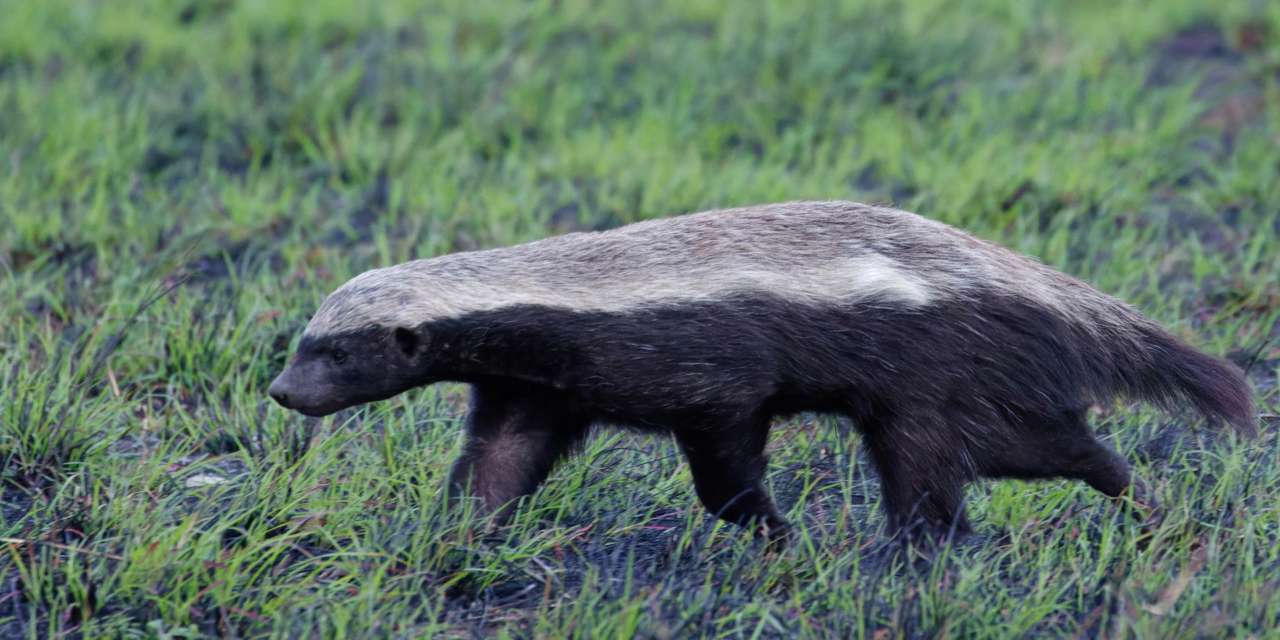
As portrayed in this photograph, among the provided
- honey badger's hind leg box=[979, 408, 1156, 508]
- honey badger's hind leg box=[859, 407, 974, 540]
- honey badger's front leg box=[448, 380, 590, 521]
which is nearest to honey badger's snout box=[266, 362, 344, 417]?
honey badger's front leg box=[448, 380, 590, 521]

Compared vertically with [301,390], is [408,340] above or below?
above

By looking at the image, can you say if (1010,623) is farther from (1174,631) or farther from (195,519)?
(195,519)

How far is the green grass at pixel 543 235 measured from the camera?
137 inches

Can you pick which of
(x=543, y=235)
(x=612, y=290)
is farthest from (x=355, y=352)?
(x=543, y=235)

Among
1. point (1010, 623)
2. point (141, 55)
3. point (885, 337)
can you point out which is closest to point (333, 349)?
point (885, 337)

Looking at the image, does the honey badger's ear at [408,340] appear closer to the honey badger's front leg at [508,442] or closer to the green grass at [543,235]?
the honey badger's front leg at [508,442]

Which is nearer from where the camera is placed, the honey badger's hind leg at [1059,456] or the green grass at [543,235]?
the green grass at [543,235]

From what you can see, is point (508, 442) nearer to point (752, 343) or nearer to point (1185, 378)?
point (752, 343)

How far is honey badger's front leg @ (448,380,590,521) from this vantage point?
3.93m

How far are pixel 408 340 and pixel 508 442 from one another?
39cm

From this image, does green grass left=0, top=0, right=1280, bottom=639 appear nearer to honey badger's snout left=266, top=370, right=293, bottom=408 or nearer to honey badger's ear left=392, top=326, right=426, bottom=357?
honey badger's snout left=266, top=370, right=293, bottom=408

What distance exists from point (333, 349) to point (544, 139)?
335cm

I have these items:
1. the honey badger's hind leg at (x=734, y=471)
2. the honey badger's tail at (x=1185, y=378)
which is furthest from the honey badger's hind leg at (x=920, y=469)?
the honey badger's tail at (x=1185, y=378)

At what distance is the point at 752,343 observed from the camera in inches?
144
